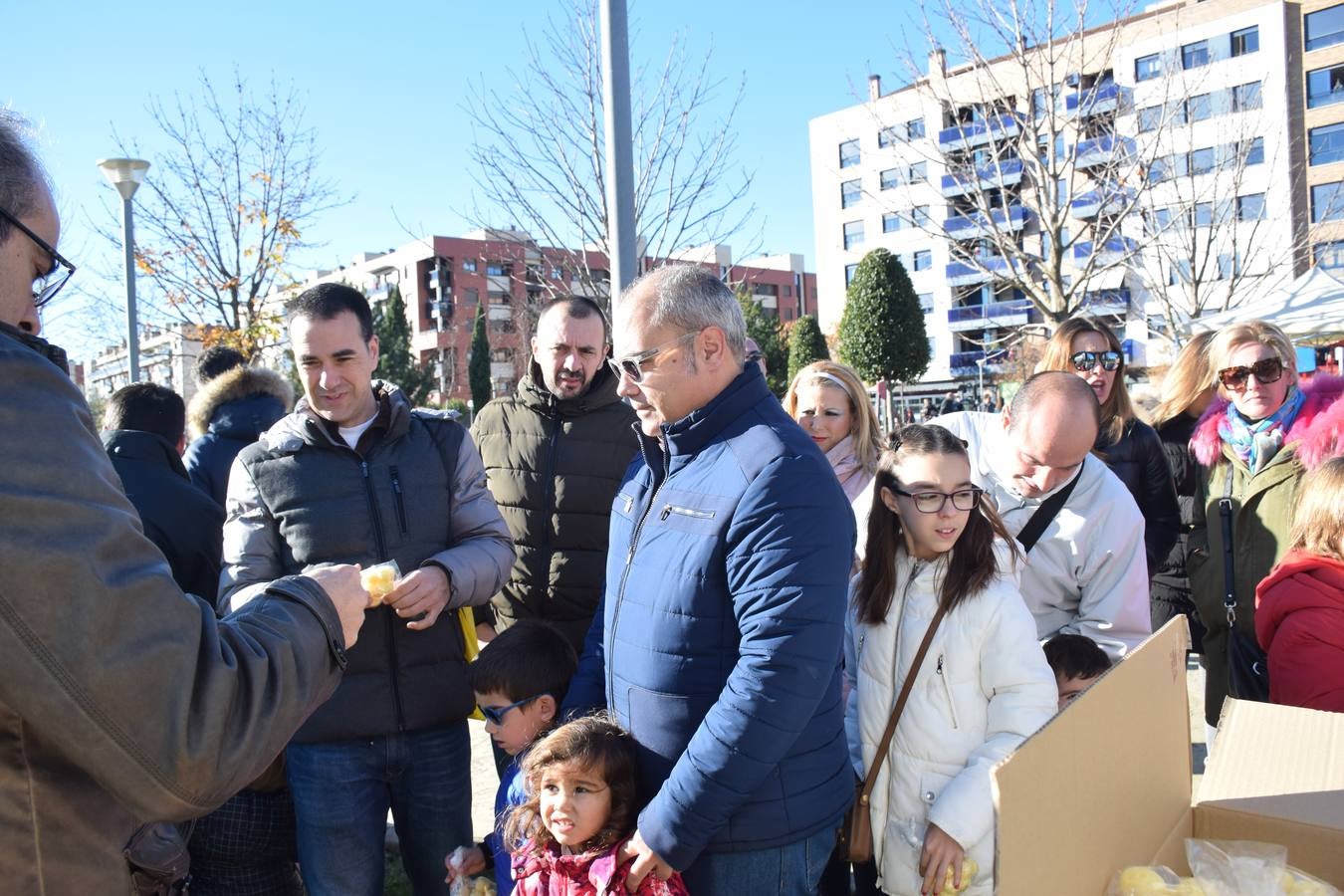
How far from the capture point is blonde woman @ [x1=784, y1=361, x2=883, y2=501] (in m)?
3.89

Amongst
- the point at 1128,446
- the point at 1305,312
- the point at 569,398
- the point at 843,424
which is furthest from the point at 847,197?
the point at 569,398

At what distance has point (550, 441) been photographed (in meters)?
3.54

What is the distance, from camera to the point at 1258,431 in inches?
152

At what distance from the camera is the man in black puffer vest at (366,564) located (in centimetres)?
279

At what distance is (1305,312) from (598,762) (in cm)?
1021

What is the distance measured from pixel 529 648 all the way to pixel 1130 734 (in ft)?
6.36

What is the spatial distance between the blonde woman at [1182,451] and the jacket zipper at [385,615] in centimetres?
332

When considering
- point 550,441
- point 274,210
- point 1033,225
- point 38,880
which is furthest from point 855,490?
point 1033,225

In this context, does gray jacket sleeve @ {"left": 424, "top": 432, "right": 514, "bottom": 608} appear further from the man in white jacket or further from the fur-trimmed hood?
the fur-trimmed hood

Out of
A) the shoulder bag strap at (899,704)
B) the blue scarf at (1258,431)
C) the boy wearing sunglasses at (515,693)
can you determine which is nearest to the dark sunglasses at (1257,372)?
the blue scarf at (1258,431)

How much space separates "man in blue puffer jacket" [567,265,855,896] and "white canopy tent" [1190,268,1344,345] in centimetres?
873

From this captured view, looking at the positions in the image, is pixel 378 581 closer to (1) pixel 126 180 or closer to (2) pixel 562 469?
(2) pixel 562 469

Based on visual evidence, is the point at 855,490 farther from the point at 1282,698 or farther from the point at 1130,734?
the point at 1130,734

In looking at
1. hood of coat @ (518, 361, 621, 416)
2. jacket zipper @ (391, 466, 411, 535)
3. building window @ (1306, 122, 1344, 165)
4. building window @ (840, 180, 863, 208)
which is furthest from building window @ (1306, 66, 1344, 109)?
jacket zipper @ (391, 466, 411, 535)
